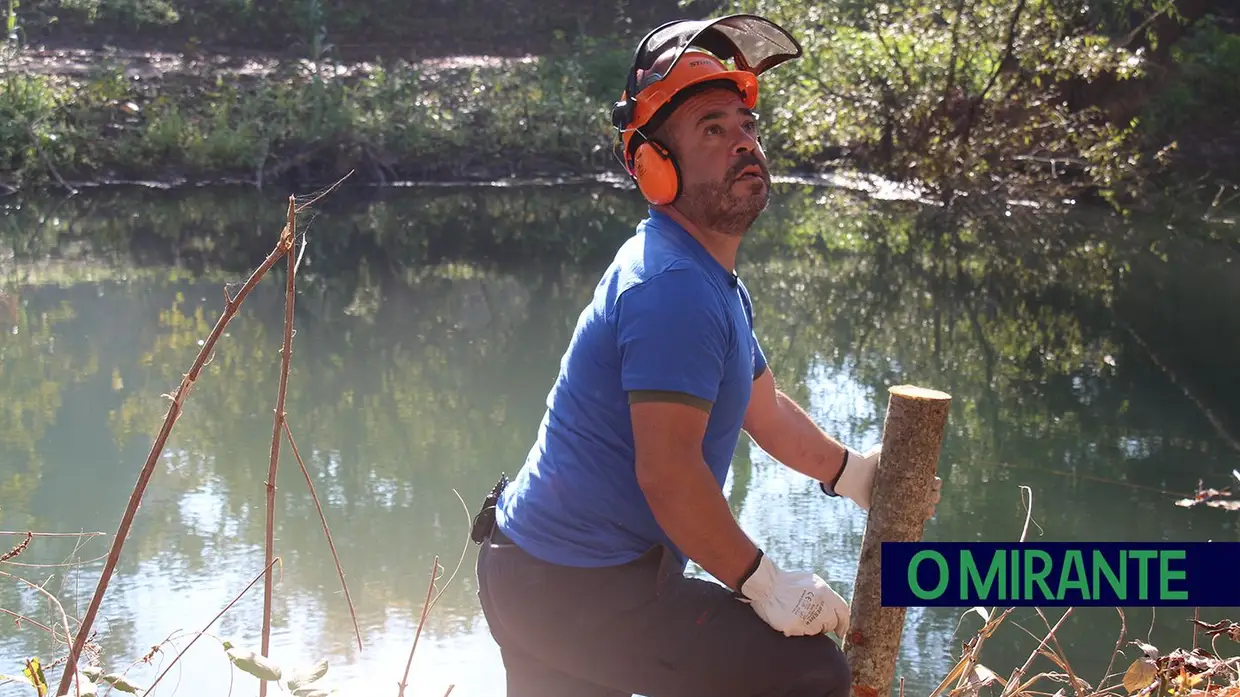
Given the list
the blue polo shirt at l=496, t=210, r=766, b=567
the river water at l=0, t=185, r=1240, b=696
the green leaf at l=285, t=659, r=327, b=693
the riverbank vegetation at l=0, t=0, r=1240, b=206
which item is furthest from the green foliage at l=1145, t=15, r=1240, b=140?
the green leaf at l=285, t=659, r=327, b=693

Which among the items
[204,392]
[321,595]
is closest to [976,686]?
[321,595]

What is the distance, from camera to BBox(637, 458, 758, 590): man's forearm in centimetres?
180

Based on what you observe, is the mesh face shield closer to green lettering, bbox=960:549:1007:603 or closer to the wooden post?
the wooden post

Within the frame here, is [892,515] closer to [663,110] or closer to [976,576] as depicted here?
[976,576]

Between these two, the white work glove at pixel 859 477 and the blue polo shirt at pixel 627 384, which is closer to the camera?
the blue polo shirt at pixel 627 384

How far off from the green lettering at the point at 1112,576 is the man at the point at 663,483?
47 centimetres

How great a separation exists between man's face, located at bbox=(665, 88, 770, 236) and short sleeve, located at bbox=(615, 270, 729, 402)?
0.20 meters

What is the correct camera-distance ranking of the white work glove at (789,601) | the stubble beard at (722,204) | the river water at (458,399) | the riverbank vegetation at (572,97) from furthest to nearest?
the riverbank vegetation at (572,97)
the river water at (458,399)
the stubble beard at (722,204)
the white work glove at (789,601)

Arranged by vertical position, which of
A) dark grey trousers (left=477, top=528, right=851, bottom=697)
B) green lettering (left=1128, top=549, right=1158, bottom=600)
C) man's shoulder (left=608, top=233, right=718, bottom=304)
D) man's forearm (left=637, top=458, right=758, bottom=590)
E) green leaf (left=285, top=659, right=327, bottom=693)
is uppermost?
man's shoulder (left=608, top=233, right=718, bottom=304)

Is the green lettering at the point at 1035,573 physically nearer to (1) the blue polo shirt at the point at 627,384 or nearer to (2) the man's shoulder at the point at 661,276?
(1) the blue polo shirt at the point at 627,384

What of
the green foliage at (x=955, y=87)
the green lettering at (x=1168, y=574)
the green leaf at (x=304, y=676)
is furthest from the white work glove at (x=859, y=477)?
the green foliage at (x=955, y=87)

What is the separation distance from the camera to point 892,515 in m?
2.16

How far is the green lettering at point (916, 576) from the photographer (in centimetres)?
209

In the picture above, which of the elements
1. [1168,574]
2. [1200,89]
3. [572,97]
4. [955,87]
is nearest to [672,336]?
[1168,574]
